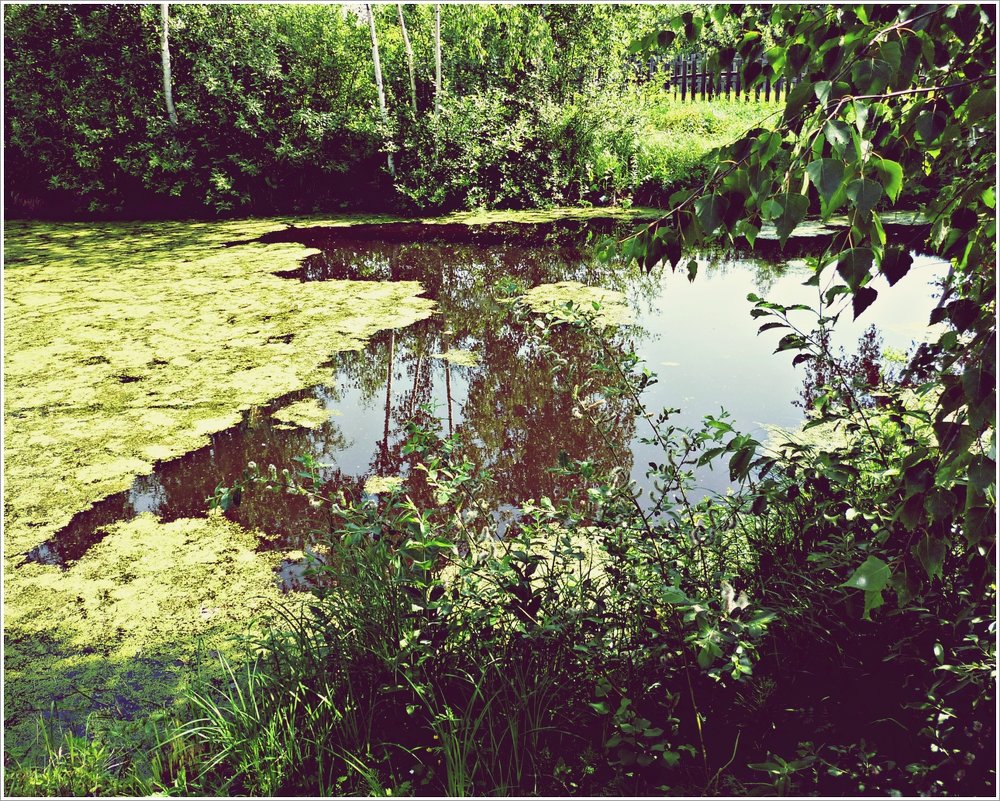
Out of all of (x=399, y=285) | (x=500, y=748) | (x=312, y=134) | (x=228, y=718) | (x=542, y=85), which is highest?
(x=542, y=85)

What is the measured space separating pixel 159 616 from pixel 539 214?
5724 mm

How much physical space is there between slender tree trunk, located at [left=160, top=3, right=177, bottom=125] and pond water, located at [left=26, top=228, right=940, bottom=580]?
342cm

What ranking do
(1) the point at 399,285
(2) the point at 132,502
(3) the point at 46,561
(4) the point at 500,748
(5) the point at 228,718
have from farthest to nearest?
(1) the point at 399,285, (2) the point at 132,502, (3) the point at 46,561, (5) the point at 228,718, (4) the point at 500,748

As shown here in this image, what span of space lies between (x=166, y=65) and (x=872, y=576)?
7.96 meters

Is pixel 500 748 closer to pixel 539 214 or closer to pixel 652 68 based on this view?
pixel 539 214

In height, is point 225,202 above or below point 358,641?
above

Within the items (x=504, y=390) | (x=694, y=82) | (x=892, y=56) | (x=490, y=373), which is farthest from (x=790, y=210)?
(x=694, y=82)

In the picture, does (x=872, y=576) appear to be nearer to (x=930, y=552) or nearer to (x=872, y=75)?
(x=930, y=552)

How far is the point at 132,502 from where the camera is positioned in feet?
7.75

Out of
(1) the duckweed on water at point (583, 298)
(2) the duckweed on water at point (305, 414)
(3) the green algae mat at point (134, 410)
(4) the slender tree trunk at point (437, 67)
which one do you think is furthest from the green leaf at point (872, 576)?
(4) the slender tree trunk at point (437, 67)

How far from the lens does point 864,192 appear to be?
2.05 ft

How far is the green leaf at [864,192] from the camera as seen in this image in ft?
2.02

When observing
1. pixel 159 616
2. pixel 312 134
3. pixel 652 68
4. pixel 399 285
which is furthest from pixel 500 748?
pixel 652 68

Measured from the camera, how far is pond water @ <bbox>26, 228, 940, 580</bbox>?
233 centimetres
